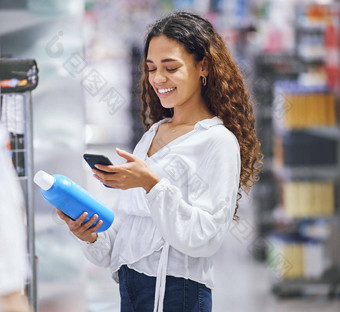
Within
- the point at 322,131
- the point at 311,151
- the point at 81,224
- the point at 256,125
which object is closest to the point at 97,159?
the point at 81,224

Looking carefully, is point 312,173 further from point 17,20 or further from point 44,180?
point 44,180

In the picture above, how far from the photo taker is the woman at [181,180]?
5.77 ft

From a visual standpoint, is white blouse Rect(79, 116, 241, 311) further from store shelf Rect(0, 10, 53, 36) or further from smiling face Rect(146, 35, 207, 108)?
store shelf Rect(0, 10, 53, 36)

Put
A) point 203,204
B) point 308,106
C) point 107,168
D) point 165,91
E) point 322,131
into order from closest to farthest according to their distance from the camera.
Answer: point 107,168, point 203,204, point 165,91, point 308,106, point 322,131

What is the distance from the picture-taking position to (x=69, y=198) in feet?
5.74

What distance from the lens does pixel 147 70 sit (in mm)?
2115

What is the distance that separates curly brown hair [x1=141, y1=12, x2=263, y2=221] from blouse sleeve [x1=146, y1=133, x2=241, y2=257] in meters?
0.11

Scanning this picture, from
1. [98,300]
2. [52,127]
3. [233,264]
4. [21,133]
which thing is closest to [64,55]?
[52,127]

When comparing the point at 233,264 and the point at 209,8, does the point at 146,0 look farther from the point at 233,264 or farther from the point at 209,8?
the point at 233,264

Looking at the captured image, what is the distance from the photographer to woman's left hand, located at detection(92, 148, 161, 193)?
1692 millimetres

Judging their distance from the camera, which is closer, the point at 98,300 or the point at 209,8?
the point at 98,300

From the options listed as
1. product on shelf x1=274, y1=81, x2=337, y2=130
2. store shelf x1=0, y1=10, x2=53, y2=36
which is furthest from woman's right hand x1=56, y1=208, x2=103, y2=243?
product on shelf x1=274, y1=81, x2=337, y2=130

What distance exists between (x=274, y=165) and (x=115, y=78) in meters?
3.13

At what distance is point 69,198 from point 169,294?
0.39m
